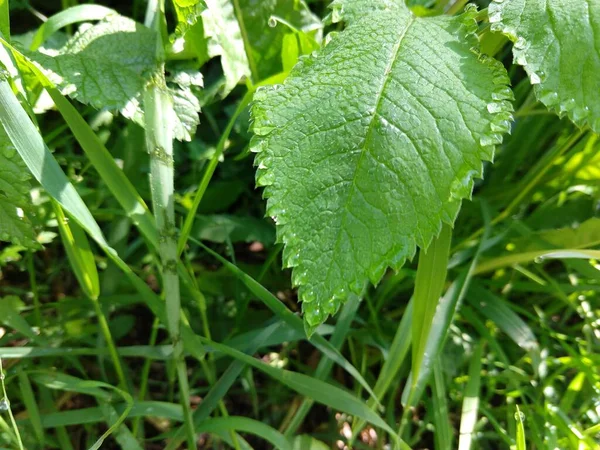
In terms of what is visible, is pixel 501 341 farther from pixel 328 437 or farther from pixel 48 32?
pixel 48 32

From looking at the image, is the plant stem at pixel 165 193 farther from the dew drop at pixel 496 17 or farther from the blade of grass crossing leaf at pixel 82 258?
the dew drop at pixel 496 17

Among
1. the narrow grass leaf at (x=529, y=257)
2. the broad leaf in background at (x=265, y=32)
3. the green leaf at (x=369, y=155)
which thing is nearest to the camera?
the green leaf at (x=369, y=155)

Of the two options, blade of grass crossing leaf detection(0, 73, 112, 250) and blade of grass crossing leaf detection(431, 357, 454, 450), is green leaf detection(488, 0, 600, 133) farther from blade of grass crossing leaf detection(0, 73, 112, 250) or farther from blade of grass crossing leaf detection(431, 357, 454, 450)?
blade of grass crossing leaf detection(0, 73, 112, 250)

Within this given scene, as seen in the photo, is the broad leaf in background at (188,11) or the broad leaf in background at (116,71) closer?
the broad leaf in background at (188,11)

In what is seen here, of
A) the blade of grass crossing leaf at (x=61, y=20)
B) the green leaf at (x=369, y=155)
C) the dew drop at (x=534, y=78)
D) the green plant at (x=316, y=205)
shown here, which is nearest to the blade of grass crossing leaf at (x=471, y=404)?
the green plant at (x=316, y=205)

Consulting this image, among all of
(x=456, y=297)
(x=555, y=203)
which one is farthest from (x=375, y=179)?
(x=555, y=203)

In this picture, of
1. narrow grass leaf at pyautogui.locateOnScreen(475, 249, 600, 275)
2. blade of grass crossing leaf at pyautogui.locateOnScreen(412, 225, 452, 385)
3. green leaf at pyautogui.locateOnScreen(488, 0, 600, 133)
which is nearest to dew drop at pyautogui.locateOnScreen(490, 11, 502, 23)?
green leaf at pyautogui.locateOnScreen(488, 0, 600, 133)
